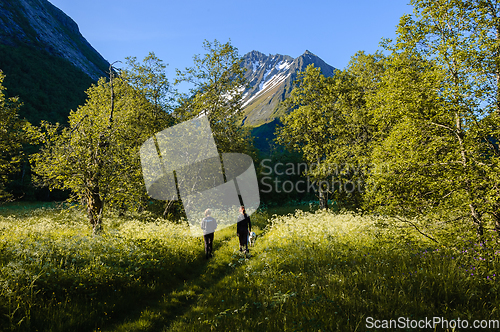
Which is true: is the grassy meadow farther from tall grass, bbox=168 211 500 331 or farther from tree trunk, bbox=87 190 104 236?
tree trunk, bbox=87 190 104 236

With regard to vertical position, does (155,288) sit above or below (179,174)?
below

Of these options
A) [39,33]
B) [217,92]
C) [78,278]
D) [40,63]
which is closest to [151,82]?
[217,92]

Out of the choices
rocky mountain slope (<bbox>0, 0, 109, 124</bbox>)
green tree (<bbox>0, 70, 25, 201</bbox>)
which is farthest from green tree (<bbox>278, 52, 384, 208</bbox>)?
rocky mountain slope (<bbox>0, 0, 109, 124</bbox>)

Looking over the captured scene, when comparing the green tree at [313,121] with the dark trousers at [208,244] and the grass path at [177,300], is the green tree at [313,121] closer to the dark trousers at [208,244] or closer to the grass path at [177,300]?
the dark trousers at [208,244]

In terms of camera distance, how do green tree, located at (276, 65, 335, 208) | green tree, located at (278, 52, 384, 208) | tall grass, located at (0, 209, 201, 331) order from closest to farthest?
1. tall grass, located at (0, 209, 201, 331)
2. green tree, located at (278, 52, 384, 208)
3. green tree, located at (276, 65, 335, 208)

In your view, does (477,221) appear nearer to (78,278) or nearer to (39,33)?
(78,278)

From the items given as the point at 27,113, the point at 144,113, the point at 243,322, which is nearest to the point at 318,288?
the point at 243,322

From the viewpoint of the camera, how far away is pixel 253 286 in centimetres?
634

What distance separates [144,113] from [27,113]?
7757cm

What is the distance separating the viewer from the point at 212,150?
2031 centimetres

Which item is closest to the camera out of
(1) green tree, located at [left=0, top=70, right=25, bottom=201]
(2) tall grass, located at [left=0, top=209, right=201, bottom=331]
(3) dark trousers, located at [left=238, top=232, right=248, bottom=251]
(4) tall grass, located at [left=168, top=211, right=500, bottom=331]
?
(4) tall grass, located at [left=168, top=211, right=500, bottom=331]

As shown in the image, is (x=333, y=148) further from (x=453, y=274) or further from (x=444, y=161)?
(x=453, y=274)

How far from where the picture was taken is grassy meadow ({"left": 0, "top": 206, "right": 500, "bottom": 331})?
13.9ft

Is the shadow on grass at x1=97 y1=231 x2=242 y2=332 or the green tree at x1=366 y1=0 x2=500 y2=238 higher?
the green tree at x1=366 y1=0 x2=500 y2=238
